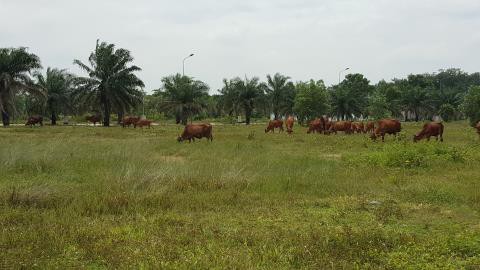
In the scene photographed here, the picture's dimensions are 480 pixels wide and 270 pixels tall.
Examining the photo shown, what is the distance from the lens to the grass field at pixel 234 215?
5.80m

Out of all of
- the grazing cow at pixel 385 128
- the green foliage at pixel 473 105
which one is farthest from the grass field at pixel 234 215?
the green foliage at pixel 473 105

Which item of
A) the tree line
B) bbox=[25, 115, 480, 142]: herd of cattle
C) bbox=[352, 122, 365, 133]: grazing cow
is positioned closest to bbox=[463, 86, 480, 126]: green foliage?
the tree line

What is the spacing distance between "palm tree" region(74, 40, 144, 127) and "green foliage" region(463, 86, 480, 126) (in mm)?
28780

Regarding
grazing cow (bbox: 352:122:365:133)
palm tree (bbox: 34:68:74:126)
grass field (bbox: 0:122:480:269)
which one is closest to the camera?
grass field (bbox: 0:122:480:269)

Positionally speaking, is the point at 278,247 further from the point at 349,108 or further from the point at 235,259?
the point at 349,108

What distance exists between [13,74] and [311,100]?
1159 inches

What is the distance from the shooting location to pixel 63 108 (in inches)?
2050

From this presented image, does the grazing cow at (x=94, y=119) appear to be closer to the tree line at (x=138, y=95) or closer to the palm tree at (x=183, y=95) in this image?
the tree line at (x=138, y=95)

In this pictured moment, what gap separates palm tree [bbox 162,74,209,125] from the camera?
53469 mm

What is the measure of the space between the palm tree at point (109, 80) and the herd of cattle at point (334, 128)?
2412 mm

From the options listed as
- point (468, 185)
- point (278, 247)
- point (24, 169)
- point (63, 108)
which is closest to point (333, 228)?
point (278, 247)

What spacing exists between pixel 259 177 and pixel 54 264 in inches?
261

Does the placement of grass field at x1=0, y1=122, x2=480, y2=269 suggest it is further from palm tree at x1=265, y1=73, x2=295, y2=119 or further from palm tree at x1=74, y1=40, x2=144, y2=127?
palm tree at x1=265, y1=73, x2=295, y2=119

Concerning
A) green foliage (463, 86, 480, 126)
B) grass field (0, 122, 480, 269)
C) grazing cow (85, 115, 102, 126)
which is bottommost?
grass field (0, 122, 480, 269)
